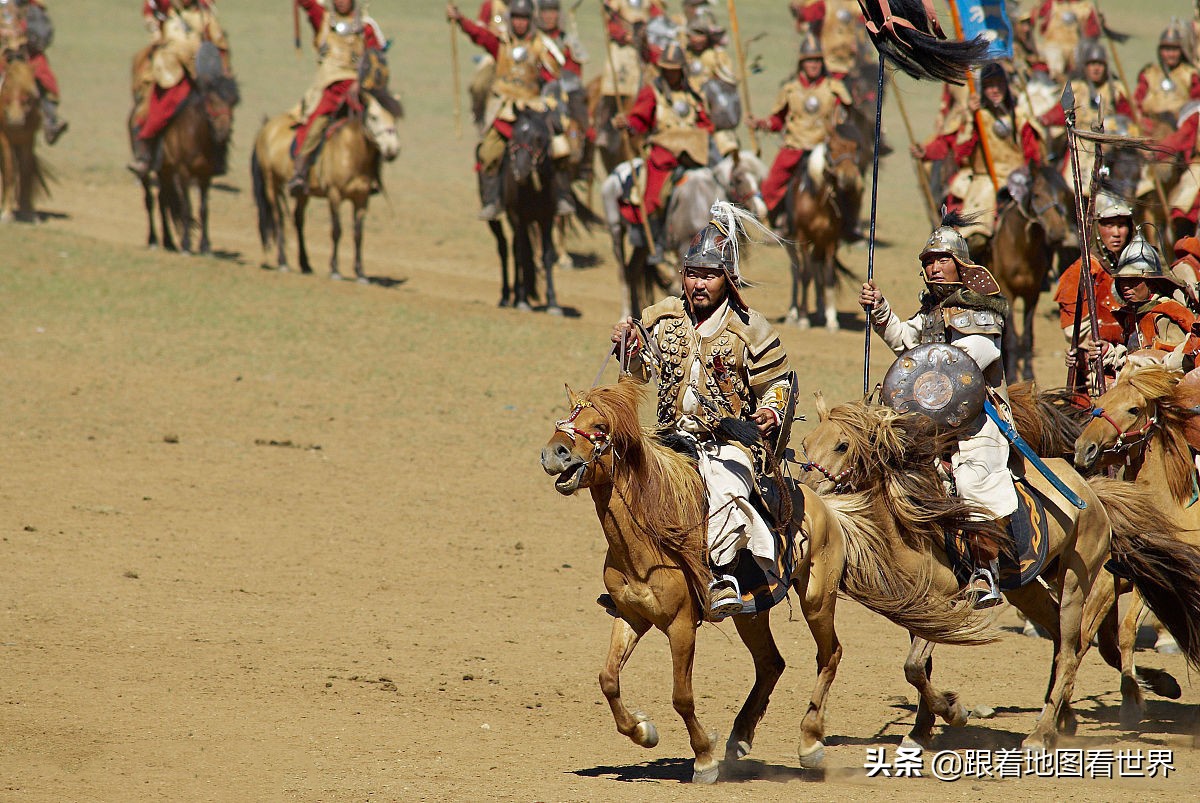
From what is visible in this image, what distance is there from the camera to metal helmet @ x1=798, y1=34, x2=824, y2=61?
58.6ft

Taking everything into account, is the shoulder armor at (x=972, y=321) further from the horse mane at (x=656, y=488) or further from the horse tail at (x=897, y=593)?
the horse mane at (x=656, y=488)

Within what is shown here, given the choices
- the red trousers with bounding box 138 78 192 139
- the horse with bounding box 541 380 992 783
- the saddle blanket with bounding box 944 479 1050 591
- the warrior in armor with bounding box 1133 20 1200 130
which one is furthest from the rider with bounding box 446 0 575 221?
the horse with bounding box 541 380 992 783

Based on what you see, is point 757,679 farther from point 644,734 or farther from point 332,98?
point 332,98

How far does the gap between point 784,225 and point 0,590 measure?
11.3 meters

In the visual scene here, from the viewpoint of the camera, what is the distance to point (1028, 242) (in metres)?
15.2

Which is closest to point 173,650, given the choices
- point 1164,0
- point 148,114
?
point 148,114

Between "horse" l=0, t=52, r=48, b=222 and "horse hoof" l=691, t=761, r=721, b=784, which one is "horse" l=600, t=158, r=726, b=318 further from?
"horse hoof" l=691, t=761, r=721, b=784

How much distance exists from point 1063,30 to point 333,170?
1238cm

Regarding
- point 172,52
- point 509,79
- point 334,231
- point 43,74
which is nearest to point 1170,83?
point 509,79

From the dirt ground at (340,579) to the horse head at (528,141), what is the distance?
1749 mm

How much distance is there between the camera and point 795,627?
362 inches

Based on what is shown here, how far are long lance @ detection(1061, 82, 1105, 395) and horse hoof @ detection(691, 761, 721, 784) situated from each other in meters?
3.03

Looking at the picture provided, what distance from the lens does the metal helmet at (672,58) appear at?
16547mm

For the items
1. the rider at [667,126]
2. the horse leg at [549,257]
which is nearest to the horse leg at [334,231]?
the horse leg at [549,257]
